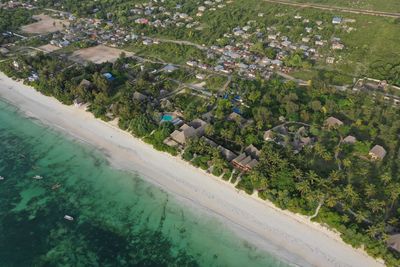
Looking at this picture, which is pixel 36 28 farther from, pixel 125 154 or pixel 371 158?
pixel 371 158

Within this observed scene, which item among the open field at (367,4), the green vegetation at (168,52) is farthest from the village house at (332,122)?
the open field at (367,4)

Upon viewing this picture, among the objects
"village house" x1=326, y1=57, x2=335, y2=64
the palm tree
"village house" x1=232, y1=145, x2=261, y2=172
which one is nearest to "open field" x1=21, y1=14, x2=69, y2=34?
"village house" x1=326, y1=57, x2=335, y2=64

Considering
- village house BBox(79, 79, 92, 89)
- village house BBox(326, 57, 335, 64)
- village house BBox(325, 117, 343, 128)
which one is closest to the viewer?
village house BBox(325, 117, 343, 128)

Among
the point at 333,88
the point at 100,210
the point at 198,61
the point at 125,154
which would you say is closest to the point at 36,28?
the point at 198,61

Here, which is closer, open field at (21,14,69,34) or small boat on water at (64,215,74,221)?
small boat on water at (64,215,74,221)

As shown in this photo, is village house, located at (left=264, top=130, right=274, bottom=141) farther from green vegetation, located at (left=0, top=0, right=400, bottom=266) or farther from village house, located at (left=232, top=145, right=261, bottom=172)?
village house, located at (left=232, top=145, right=261, bottom=172)

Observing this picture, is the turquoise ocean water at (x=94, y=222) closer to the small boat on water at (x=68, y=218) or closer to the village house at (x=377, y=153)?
the small boat on water at (x=68, y=218)
